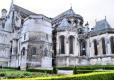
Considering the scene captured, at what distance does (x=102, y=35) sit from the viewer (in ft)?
113

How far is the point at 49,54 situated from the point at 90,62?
14.1 meters

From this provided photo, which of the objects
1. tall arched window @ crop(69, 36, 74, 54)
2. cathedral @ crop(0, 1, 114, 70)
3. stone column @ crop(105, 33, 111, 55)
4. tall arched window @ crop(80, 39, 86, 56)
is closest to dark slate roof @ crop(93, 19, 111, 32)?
cathedral @ crop(0, 1, 114, 70)

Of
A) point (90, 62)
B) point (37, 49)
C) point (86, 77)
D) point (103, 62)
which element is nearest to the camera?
point (86, 77)

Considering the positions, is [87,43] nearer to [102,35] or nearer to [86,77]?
[102,35]

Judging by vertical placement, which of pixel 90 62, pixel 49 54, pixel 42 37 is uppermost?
pixel 42 37

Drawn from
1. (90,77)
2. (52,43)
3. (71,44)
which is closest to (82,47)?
(71,44)

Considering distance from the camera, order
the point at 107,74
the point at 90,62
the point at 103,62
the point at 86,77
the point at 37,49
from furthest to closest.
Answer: the point at 90,62, the point at 103,62, the point at 37,49, the point at 107,74, the point at 86,77

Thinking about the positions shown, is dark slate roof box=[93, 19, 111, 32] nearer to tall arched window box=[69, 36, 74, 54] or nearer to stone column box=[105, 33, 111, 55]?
stone column box=[105, 33, 111, 55]

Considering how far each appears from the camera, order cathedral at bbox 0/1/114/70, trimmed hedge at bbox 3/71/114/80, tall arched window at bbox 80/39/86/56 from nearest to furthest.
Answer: trimmed hedge at bbox 3/71/114/80 → cathedral at bbox 0/1/114/70 → tall arched window at bbox 80/39/86/56

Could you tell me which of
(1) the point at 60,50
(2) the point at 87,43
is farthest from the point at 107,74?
(2) the point at 87,43

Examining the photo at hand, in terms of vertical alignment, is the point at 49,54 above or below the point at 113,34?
below

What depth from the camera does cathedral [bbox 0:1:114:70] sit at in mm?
26125

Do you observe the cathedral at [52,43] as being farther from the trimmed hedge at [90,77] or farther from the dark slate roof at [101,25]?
the trimmed hedge at [90,77]

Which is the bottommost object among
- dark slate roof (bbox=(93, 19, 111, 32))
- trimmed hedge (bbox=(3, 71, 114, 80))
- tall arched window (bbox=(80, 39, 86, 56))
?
trimmed hedge (bbox=(3, 71, 114, 80))
